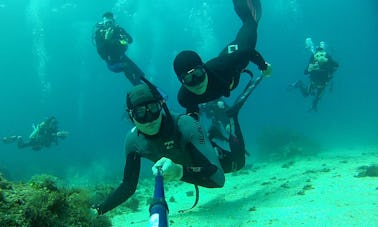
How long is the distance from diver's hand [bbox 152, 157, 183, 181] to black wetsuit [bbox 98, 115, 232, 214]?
1.47 ft

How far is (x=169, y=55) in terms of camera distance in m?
122

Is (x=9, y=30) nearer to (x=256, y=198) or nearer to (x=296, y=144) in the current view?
(x=296, y=144)

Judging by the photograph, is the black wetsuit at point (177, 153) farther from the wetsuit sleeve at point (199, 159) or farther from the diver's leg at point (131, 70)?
the diver's leg at point (131, 70)

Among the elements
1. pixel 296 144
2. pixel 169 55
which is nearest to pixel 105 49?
pixel 296 144

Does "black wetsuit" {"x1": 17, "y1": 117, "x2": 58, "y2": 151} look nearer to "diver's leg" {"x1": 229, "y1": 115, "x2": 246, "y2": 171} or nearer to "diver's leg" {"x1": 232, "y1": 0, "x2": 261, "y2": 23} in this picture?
"diver's leg" {"x1": 232, "y1": 0, "x2": 261, "y2": 23}

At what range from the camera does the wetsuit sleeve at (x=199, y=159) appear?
14.6 feet

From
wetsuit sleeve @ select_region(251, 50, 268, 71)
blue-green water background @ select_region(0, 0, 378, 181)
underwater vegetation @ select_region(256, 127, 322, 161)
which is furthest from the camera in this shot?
blue-green water background @ select_region(0, 0, 378, 181)

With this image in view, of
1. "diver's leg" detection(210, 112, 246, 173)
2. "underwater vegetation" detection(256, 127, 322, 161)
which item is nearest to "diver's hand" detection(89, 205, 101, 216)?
"diver's leg" detection(210, 112, 246, 173)

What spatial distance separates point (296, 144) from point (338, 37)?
488ft

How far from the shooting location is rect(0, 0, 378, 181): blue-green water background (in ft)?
152

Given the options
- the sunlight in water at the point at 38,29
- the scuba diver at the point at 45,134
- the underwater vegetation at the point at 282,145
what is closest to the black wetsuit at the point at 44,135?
the scuba diver at the point at 45,134

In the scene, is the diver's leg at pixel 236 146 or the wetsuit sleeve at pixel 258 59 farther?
the wetsuit sleeve at pixel 258 59

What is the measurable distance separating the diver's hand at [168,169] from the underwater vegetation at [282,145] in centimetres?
1631

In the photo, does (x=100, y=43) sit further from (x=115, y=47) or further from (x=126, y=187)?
(x=126, y=187)
